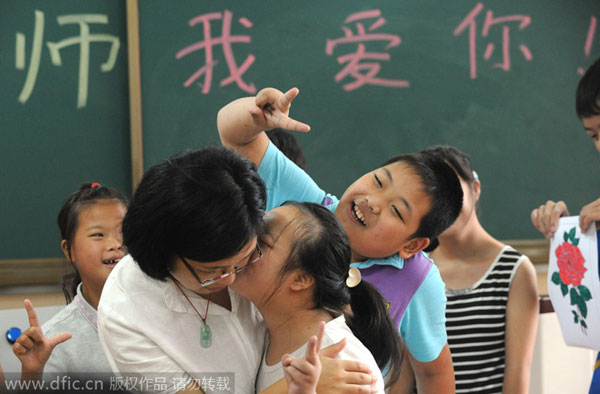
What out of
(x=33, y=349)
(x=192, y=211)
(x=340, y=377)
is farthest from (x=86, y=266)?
(x=340, y=377)

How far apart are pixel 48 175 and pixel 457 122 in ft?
5.05

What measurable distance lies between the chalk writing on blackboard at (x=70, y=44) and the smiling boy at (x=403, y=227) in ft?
2.79

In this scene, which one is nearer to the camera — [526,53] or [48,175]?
[48,175]

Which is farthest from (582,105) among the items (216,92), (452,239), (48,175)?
(48,175)

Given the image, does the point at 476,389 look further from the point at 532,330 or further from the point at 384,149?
the point at 384,149

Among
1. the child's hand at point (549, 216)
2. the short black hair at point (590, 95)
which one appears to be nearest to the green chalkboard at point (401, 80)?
the child's hand at point (549, 216)

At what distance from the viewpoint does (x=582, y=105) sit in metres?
1.46

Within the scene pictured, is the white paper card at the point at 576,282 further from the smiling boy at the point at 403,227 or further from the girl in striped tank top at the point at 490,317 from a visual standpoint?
the smiling boy at the point at 403,227

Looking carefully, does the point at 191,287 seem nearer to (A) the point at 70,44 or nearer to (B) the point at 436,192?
(B) the point at 436,192

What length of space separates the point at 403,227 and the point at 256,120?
416 mm

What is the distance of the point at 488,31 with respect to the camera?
8.36 feet

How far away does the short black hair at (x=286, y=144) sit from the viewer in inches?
76.8

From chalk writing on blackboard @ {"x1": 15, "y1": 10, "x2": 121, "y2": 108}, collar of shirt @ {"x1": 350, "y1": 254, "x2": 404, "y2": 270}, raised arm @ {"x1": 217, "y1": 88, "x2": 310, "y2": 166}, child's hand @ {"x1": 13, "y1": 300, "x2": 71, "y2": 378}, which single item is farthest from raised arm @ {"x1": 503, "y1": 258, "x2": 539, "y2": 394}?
chalk writing on blackboard @ {"x1": 15, "y1": 10, "x2": 121, "y2": 108}

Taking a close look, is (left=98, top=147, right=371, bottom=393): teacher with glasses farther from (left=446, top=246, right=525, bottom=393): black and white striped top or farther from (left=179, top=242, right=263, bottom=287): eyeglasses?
(left=446, top=246, right=525, bottom=393): black and white striped top
